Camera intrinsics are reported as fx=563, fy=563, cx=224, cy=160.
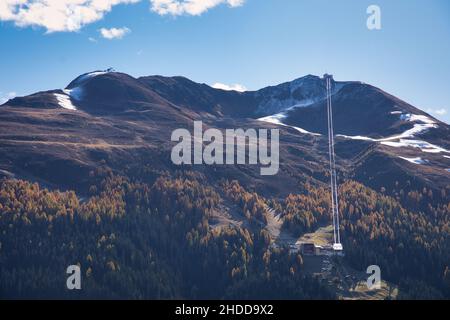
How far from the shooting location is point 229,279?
7426 inches

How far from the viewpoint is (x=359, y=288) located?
177m

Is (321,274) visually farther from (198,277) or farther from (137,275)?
(137,275)

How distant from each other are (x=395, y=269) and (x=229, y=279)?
59519 millimetres

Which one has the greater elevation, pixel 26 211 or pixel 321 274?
pixel 26 211
